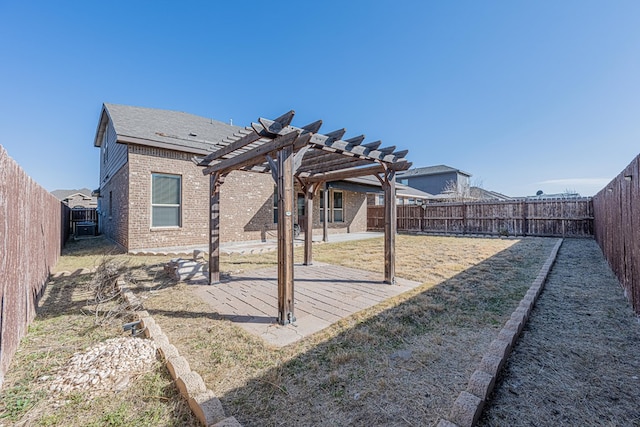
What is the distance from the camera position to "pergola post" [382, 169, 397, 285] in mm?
5051

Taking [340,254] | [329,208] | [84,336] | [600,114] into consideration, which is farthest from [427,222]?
[84,336]

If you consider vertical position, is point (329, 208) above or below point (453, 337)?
above

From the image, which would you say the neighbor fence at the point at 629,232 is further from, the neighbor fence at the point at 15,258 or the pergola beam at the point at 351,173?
the neighbor fence at the point at 15,258

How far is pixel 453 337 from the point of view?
288 cm

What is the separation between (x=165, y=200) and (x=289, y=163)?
7.21m

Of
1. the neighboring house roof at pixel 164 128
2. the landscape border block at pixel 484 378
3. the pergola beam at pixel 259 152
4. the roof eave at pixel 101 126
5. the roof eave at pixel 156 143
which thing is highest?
the roof eave at pixel 101 126

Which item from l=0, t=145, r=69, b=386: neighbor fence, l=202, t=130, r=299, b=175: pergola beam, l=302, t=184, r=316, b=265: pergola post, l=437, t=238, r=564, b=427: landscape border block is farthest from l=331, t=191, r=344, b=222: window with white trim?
l=0, t=145, r=69, b=386: neighbor fence

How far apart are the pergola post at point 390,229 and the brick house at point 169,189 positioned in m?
3.58

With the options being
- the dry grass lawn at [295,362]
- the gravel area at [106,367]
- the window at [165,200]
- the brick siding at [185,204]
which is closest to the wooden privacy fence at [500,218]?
the brick siding at [185,204]

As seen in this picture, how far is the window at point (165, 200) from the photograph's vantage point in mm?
8578

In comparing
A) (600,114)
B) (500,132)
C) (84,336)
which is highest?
(500,132)

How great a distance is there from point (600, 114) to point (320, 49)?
13.6m

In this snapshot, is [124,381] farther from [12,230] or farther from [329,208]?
[329,208]

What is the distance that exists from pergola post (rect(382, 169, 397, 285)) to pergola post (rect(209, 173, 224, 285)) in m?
3.26
